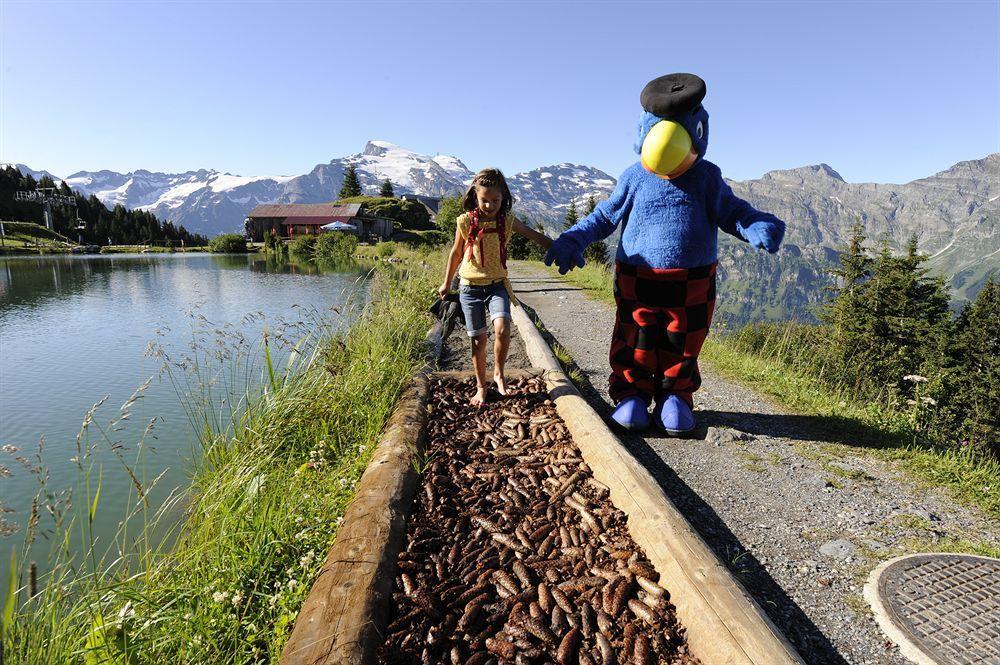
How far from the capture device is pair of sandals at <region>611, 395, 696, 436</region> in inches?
138

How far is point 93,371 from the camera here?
701cm

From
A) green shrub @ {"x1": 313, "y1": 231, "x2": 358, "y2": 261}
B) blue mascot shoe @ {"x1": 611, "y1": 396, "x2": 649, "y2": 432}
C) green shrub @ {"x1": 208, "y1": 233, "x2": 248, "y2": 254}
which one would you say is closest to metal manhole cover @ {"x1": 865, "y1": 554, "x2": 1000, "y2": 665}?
blue mascot shoe @ {"x1": 611, "y1": 396, "x2": 649, "y2": 432}

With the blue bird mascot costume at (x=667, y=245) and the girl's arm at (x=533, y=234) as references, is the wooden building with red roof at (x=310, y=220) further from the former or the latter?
the blue bird mascot costume at (x=667, y=245)

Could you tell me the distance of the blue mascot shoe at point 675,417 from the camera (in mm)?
3516

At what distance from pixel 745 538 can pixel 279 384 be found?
3.30 metres

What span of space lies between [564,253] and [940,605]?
264cm

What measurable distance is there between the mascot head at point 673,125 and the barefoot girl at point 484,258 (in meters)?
0.94

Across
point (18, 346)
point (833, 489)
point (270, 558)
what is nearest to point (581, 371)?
point (833, 489)

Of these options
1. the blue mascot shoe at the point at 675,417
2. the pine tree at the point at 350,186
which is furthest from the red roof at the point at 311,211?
the blue mascot shoe at the point at 675,417

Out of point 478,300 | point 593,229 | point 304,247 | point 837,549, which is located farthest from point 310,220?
point 837,549

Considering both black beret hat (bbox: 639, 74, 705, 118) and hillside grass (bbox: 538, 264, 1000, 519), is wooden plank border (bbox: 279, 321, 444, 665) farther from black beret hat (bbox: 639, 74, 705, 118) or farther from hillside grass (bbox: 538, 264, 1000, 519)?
hillside grass (bbox: 538, 264, 1000, 519)

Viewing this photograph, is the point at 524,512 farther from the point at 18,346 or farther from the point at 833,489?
the point at 18,346

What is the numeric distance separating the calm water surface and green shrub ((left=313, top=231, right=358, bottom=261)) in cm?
1362

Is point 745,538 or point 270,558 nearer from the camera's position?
point 270,558
